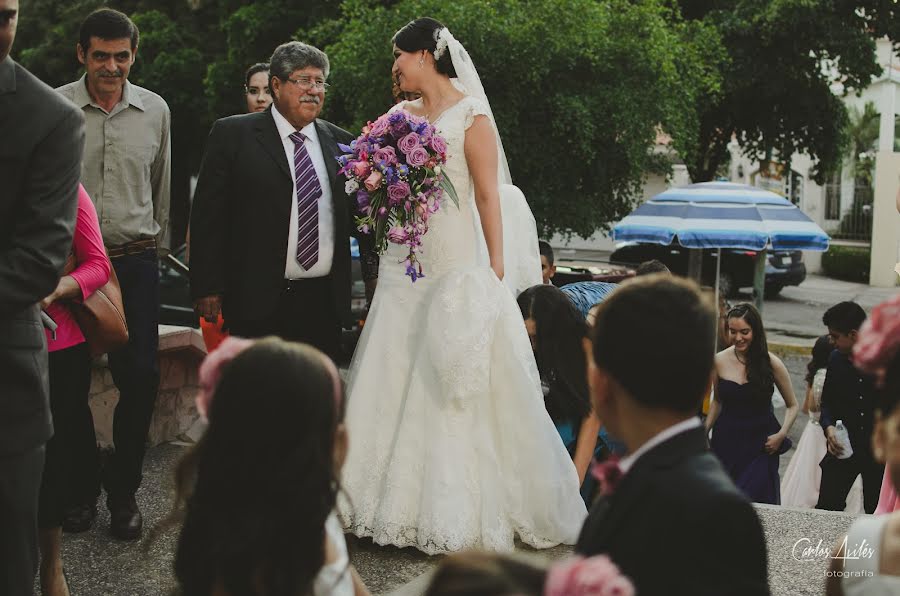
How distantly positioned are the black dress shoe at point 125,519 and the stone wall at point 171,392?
59.8 inches

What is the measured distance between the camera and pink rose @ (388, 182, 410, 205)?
499 centimetres

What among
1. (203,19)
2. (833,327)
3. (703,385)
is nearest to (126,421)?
(703,385)

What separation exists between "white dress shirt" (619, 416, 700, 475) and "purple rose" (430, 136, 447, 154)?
2840 millimetres

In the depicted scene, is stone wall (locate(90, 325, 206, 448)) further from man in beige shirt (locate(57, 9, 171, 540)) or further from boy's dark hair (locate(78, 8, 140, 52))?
boy's dark hair (locate(78, 8, 140, 52))

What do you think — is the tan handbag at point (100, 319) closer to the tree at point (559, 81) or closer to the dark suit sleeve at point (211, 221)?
the dark suit sleeve at point (211, 221)

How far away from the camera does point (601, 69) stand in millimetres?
14234

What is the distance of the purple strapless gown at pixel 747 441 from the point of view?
23.2ft

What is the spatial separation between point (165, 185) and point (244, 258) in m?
0.65

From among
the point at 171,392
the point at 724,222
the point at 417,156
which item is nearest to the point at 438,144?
the point at 417,156

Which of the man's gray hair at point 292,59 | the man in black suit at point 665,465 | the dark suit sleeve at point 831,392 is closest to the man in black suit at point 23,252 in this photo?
the man in black suit at point 665,465

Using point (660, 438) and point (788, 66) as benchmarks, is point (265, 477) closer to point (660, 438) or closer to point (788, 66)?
point (660, 438)

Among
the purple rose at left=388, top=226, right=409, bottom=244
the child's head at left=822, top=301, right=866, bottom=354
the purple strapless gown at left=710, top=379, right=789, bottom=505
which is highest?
the purple rose at left=388, top=226, right=409, bottom=244

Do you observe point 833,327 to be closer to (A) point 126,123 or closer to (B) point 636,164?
(A) point 126,123

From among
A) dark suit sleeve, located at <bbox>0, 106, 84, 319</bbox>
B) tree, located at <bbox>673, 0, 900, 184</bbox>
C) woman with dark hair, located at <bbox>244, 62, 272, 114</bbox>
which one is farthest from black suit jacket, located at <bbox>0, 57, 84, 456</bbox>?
tree, located at <bbox>673, 0, 900, 184</bbox>
